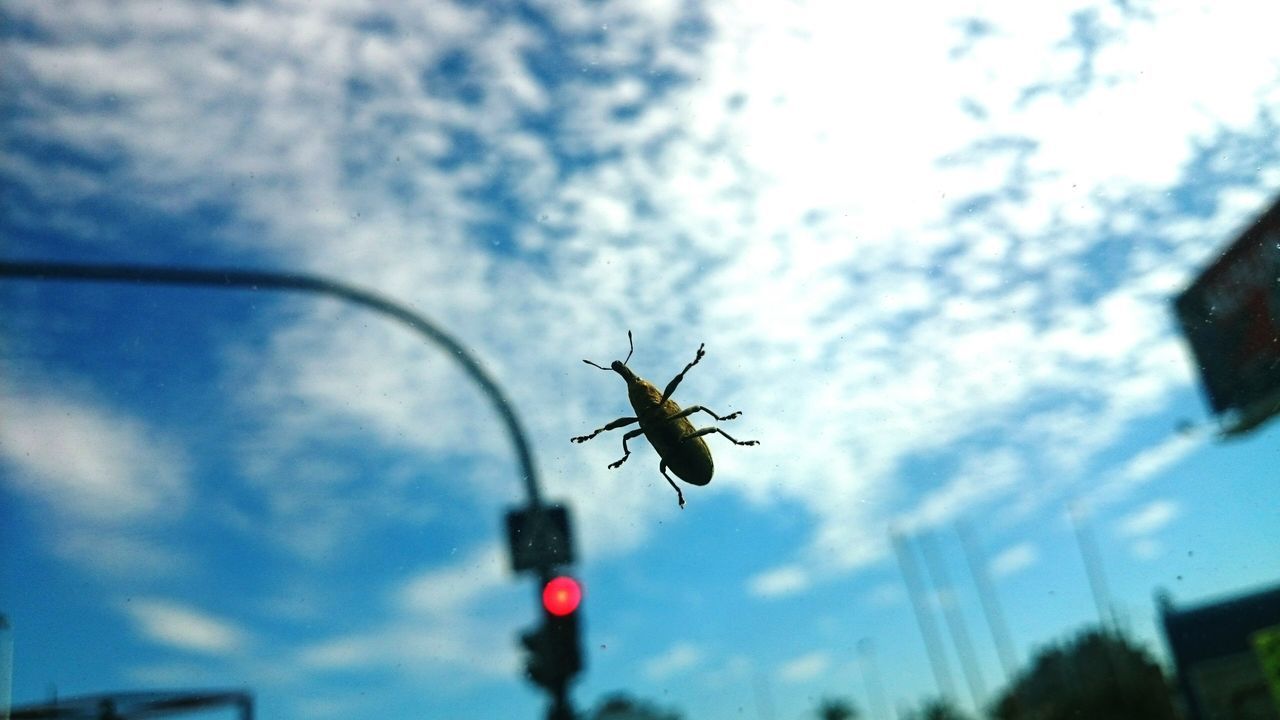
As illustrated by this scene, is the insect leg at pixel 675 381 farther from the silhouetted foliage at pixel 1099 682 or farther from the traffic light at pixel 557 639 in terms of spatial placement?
the silhouetted foliage at pixel 1099 682

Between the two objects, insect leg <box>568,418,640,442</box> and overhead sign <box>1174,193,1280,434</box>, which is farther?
overhead sign <box>1174,193,1280,434</box>

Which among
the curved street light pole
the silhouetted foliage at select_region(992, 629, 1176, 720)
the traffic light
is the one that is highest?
the curved street light pole

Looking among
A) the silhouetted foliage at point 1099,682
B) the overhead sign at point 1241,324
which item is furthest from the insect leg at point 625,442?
the silhouetted foliage at point 1099,682

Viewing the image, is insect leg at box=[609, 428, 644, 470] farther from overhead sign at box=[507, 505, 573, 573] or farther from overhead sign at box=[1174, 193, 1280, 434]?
overhead sign at box=[1174, 193, 1280, 434]

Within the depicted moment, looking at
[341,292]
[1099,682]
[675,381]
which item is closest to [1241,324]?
[675,381]

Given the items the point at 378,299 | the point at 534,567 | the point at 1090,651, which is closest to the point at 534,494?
the point at 534,567

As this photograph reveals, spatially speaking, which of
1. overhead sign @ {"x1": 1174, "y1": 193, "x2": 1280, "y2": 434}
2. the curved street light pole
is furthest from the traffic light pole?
overhead sign @ {"x1": 1174, "y1": 193, "x2": 1280, "y2": 434}

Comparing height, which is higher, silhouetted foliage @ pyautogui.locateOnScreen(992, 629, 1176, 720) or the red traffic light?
the red traffic light
